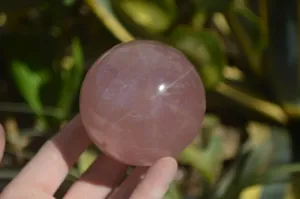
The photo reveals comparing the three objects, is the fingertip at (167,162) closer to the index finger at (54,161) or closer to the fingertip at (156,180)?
the fingertip at (156,180)

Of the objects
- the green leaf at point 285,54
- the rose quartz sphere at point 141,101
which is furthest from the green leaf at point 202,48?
the rose quartz sphere at point 141,101

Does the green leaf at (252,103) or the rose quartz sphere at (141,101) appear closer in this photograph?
the rose quartz sphere at (141,101)

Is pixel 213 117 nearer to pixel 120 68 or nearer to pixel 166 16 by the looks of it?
pixel 166 16

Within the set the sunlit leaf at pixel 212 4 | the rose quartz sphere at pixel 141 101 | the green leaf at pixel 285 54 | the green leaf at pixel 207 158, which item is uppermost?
the rose quartz sphere at pixel 141 101

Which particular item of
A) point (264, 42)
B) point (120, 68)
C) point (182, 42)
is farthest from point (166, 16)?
point (120, 68)

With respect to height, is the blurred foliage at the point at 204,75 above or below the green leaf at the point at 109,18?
below

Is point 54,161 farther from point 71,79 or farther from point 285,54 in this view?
point 285,54

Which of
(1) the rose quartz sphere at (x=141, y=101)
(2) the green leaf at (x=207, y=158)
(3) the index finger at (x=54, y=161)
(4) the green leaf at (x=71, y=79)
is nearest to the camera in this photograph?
(1) the rose quartz sphere at (x=141, y=101)
